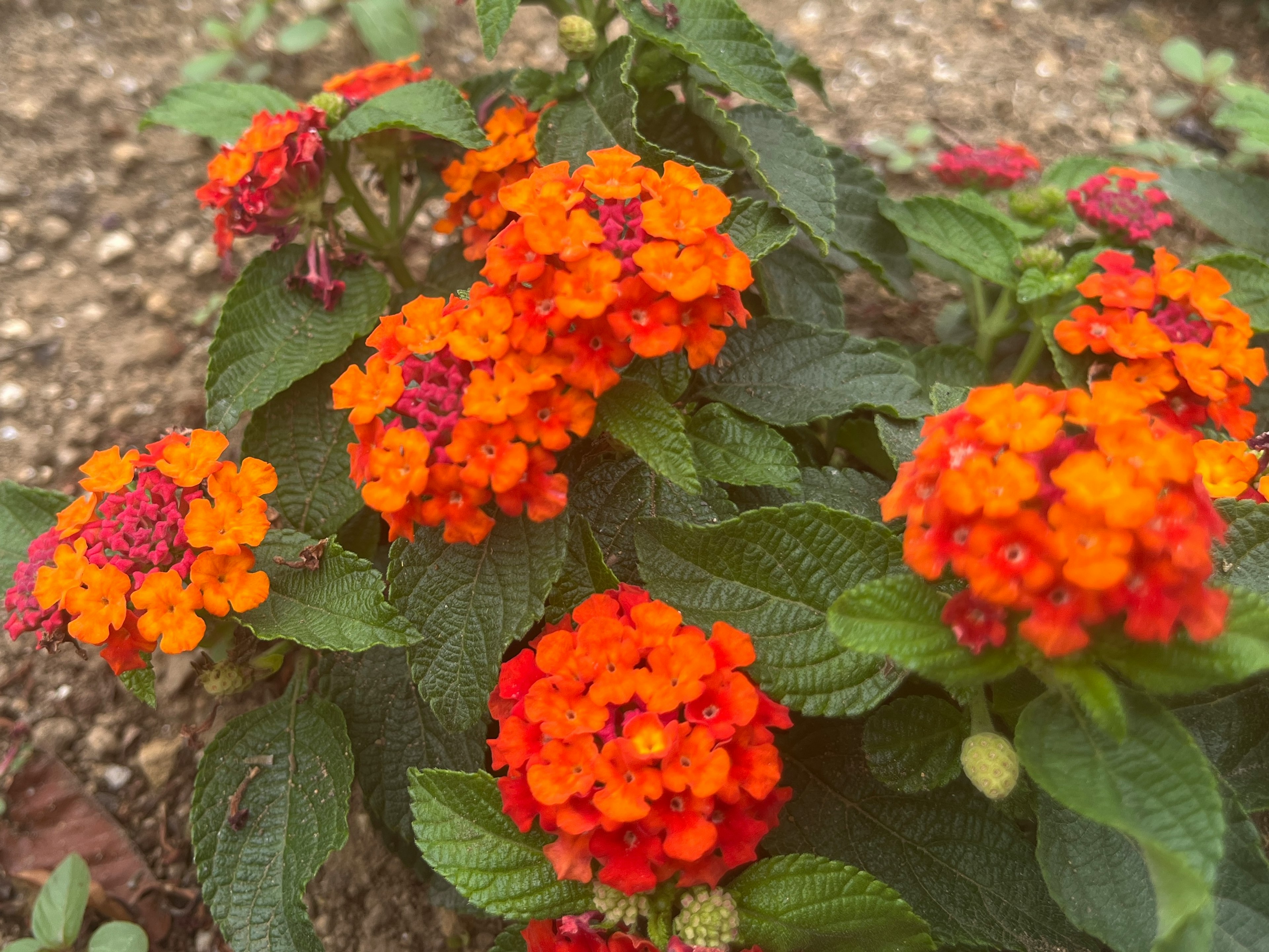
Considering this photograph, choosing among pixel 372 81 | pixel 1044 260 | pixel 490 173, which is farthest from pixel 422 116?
pixel 1044 260

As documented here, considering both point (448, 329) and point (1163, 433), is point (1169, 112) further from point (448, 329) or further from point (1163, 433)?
point (448, 329)

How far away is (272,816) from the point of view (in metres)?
1.58

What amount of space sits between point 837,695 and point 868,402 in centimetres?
54

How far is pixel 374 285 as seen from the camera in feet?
6.14

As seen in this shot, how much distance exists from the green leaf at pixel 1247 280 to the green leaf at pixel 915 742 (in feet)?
3.47

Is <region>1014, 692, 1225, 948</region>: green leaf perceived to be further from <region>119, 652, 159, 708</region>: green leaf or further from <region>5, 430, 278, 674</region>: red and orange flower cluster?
<region>119, 652, 159, 708</region>: green leaf

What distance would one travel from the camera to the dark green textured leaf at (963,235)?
1.84 m

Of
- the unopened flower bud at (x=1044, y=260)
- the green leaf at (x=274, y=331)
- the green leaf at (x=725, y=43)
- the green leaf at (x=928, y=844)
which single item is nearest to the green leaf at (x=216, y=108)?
the green leaf at (x=274, y=331)

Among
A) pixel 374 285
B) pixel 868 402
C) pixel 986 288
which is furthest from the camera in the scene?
pixel 986 288

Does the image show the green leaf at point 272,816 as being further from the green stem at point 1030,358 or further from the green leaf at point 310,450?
the green stem at point 1030,358

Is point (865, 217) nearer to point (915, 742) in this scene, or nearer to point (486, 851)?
point (915, 742)

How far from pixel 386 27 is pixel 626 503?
196 cm

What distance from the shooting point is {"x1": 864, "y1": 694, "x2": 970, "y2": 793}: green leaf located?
1342mm

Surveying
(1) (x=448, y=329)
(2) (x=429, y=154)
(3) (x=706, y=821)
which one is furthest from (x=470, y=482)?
(2) (x=429, y=154)
